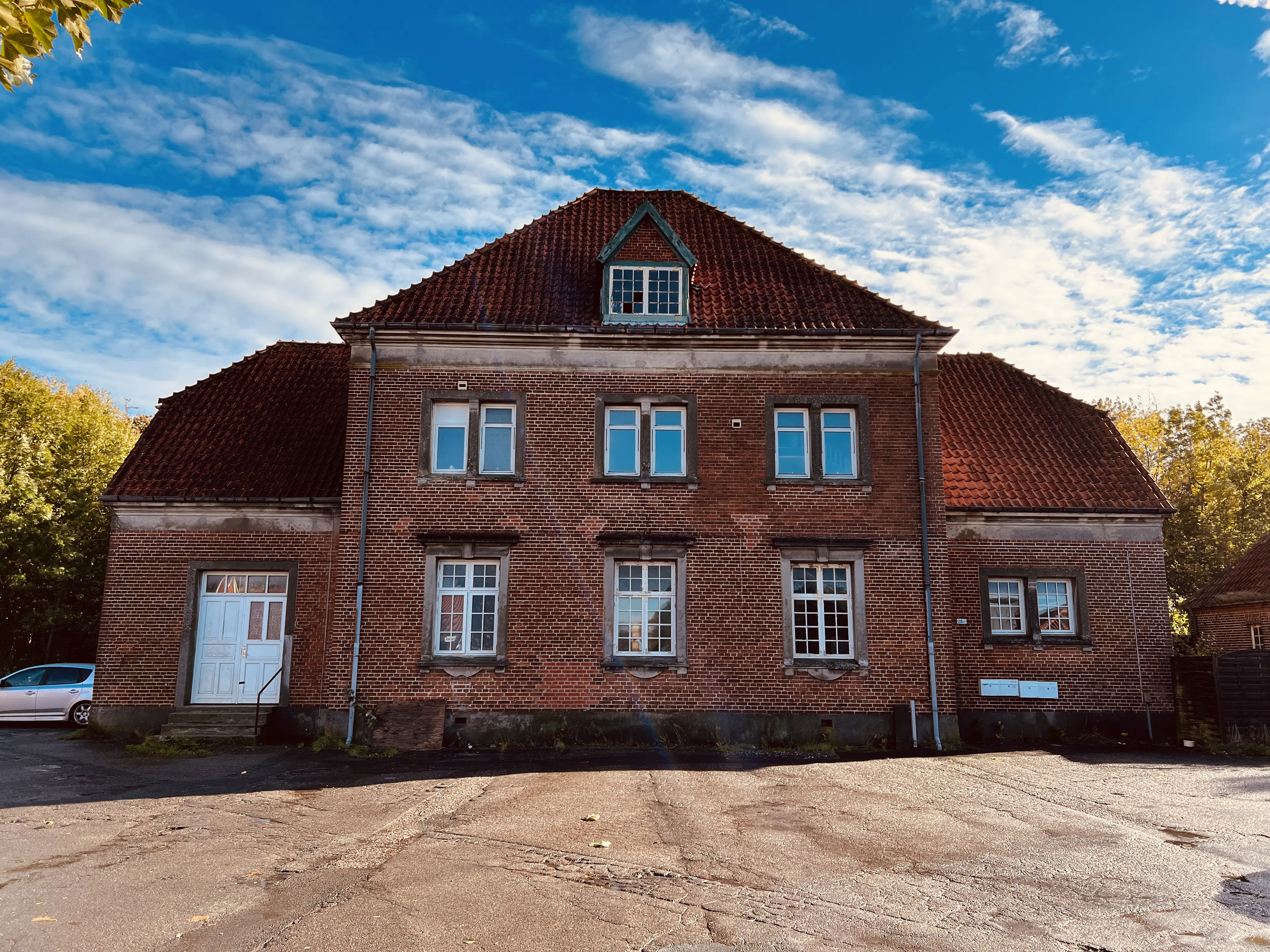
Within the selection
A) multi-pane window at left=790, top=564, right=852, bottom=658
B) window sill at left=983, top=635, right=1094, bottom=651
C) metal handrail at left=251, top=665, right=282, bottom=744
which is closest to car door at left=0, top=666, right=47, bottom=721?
metal handrail at left=251, top=665, right=282, bottom=744

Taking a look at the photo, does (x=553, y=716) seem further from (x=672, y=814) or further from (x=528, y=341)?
(x=528, y=341)

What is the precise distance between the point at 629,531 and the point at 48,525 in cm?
2049

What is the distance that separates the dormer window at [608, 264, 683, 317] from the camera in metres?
16.9

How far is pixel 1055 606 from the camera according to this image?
17.5m

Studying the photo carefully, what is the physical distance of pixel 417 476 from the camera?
16.1 m

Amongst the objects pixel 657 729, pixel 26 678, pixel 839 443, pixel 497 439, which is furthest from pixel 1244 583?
pixel 26 678

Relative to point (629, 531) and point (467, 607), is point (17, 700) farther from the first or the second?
point (629, 531)

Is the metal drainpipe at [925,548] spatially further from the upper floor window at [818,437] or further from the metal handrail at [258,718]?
the metal handrail at [258,718]

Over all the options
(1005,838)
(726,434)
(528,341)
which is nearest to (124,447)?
(528,341)

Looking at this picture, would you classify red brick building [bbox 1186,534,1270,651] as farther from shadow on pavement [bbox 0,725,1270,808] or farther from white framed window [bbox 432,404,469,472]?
white framed window [bbox 432,404,469,472]

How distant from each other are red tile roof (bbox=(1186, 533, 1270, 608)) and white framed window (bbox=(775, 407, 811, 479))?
1415 centimetres

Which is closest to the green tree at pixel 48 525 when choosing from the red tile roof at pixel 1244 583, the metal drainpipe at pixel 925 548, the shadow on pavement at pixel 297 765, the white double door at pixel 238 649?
the white double door at pixel 238 649

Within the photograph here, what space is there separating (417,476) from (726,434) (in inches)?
233

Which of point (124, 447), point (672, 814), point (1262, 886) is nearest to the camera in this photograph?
point (1262, 886)
